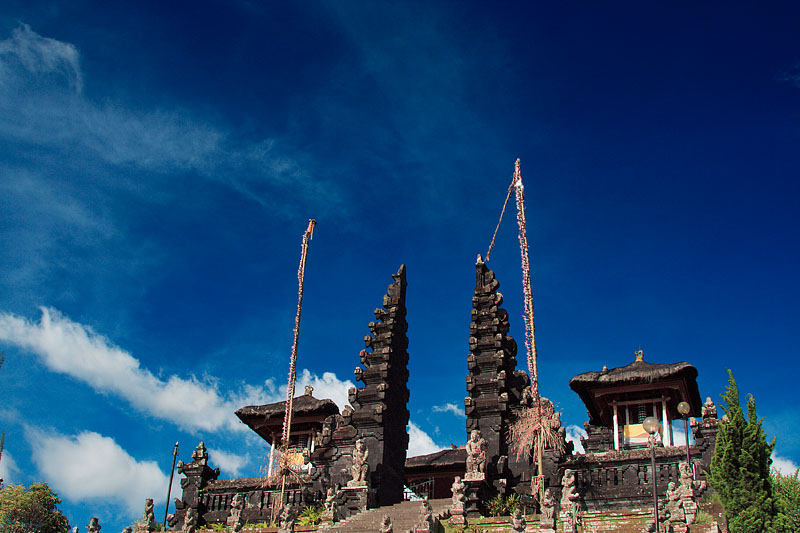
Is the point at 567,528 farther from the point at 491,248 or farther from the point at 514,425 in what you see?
the point at 491,248

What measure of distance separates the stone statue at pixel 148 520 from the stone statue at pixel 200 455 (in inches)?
→ 126

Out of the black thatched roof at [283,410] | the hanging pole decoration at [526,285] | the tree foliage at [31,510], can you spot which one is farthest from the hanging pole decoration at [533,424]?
the tree foliage at [31,510]

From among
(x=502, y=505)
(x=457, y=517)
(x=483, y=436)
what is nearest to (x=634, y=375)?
(x=483, y=436)

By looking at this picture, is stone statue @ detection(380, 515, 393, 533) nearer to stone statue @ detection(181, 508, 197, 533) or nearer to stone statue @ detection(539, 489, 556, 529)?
stone statue @ detection(539, 489, 556, 529)

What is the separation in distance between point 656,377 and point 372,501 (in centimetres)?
1305

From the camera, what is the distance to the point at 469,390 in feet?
95.1

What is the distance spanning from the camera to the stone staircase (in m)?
23.1

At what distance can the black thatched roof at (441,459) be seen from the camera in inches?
1428

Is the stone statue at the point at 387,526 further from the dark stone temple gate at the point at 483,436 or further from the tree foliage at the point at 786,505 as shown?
the tree foliage at the point at 786,505

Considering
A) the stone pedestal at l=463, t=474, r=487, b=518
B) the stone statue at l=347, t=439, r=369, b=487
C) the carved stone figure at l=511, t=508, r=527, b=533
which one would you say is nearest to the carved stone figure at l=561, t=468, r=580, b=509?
the carved stone figure at l=511, t=508, r=527, b=533

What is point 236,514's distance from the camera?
26594 mm

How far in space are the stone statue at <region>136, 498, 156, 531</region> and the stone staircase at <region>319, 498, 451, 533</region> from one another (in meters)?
7.25

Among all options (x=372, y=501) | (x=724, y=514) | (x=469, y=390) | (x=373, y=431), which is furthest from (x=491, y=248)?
(x=724, y=514)

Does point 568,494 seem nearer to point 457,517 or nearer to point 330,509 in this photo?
point 457,517
